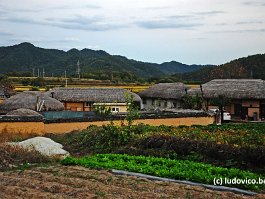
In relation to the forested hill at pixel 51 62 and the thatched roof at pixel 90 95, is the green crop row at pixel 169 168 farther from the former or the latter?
the forested hill at pixel 51 62

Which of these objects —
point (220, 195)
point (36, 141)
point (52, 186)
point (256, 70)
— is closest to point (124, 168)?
point (52, 186)

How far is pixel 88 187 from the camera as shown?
10.0 meters

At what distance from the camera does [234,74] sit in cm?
6181

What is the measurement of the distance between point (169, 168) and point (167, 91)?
3189 centimetres

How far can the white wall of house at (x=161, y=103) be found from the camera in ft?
141

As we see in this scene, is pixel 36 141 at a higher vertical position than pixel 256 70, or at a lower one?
lower

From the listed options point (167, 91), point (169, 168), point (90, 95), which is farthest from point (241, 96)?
point (169, 168)

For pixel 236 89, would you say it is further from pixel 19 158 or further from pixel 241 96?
pixel 19 158

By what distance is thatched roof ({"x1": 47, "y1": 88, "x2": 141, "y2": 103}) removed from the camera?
38.2 metres

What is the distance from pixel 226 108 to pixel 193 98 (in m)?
3.41

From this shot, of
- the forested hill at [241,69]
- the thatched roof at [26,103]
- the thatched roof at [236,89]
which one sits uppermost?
the forested hill at [241,69]

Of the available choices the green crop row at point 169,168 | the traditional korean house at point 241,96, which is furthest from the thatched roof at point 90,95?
the green crop row at point 169,168

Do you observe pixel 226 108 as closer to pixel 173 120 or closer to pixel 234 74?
pixel 173 120

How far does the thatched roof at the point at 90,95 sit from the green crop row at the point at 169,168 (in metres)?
23.8
